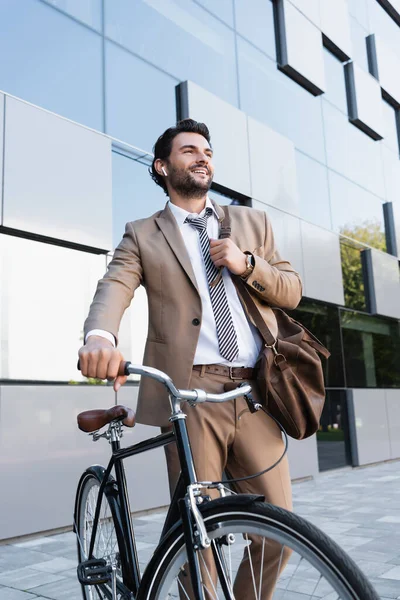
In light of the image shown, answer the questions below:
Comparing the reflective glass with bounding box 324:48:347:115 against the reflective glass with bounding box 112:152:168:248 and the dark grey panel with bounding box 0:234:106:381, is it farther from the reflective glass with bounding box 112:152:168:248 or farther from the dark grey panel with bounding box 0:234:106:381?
the dark grey panel with bounding box 0:234:106:381

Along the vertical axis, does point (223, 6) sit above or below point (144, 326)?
above

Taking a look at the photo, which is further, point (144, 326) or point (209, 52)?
point (209, 52)

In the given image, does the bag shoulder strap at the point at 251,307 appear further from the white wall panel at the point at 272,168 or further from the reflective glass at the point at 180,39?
the white wall panel at the point at 272,168

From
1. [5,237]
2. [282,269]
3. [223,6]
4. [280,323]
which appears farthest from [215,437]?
[223,6]

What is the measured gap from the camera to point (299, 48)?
35.6 feet

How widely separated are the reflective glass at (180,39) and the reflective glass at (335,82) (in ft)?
11.2

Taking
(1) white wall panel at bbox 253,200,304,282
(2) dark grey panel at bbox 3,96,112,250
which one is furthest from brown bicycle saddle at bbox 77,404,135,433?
(1) white wall panel at bbox 253,200,304,282

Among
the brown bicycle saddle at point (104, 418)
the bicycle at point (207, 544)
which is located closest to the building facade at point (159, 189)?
the brown bicycle saddle at point (104, 418)

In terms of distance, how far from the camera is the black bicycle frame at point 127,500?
1667 millimetres

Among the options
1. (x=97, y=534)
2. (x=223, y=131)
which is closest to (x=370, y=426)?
(x=223, y=131)

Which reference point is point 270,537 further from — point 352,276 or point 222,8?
point 352,276

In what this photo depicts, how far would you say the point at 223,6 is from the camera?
30.3 ft

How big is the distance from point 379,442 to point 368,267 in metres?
3.41

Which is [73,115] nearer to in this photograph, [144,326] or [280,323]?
[144,326]
